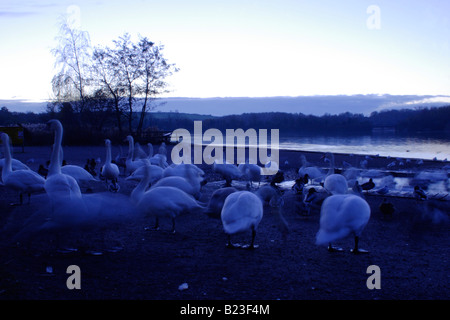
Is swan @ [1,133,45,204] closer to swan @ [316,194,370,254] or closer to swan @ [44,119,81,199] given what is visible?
swan @ [44,119,81,199]

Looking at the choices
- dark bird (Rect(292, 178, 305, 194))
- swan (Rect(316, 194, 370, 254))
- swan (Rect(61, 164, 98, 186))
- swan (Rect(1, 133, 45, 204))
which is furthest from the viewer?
dark bird (Rect(292, 178, 305, 194))

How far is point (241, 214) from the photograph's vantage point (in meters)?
5.57

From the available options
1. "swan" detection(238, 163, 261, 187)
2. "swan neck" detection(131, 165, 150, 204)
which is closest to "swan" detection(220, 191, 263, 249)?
"swan neck" detection(131, 165, 150, 204)

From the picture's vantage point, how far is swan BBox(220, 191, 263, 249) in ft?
18.0

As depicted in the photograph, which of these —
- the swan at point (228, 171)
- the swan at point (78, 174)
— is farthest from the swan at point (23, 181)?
the swan at point (228, 171)

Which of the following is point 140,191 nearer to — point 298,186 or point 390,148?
point 298,186

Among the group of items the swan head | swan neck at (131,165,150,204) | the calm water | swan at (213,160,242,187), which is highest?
the swan head

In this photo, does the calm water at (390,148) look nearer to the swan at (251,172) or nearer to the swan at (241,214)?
the swan at (251,172)

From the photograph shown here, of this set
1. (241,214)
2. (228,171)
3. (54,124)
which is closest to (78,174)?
(54,124)

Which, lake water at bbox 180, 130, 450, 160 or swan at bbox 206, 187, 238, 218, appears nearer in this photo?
swan at bbox 206, 187, 238, 218

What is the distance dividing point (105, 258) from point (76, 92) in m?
31.0

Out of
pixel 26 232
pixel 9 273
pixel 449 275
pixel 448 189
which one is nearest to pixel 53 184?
pixel 26 232

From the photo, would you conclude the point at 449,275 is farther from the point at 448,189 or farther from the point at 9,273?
the point at 448,189

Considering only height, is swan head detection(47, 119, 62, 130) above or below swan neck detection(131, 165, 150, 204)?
above
